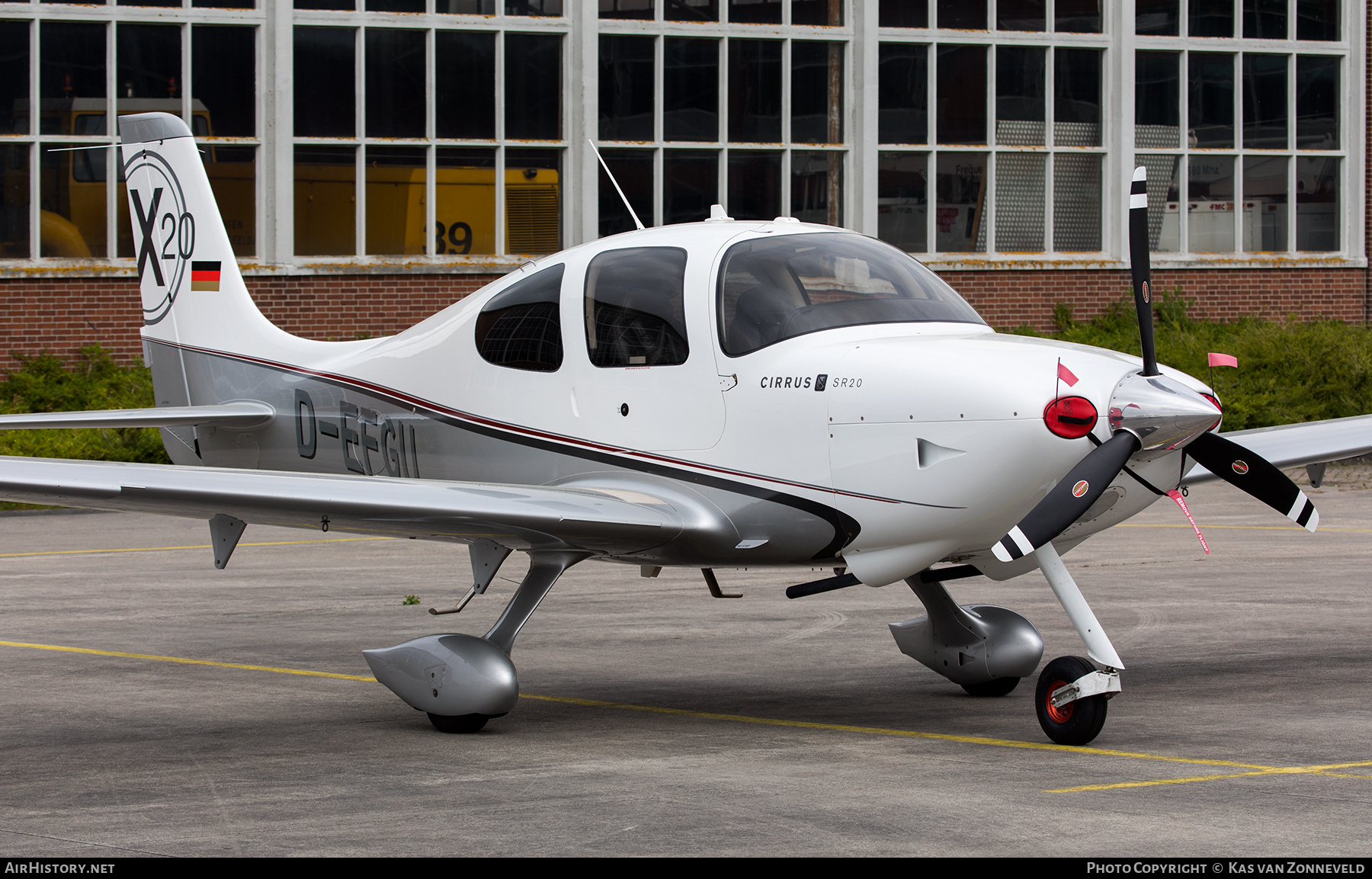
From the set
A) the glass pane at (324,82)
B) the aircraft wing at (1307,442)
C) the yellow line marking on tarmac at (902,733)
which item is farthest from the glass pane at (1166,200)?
the yellow line marking on tarmac at (902,733)

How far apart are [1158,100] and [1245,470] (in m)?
22.2

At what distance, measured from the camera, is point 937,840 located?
5.46 metres

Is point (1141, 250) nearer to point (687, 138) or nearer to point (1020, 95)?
point (687, 138)

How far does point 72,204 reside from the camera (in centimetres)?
2327

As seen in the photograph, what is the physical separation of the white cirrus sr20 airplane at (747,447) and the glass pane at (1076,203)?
1893cm

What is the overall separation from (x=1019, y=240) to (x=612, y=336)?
66.4 ft

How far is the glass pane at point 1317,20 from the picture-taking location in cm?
2856

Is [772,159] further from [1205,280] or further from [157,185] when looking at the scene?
[157,185]

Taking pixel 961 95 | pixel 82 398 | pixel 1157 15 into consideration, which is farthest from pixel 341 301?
pixel 1157 15

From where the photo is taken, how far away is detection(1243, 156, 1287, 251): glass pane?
28562 mm

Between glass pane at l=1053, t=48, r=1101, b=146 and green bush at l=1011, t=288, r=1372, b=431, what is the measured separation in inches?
134

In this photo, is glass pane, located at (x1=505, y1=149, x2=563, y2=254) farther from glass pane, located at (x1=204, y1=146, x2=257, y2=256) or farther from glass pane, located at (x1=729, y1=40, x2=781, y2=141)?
glass pane, located at (x1=204, y1=146, x2=257, y2=256)

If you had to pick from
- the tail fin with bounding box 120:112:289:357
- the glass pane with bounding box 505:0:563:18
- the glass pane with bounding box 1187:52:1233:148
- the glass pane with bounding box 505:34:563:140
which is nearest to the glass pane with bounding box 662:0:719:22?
the glass pane with bounding box 505:0:563:18

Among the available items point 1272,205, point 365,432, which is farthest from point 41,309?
point 1272,205
